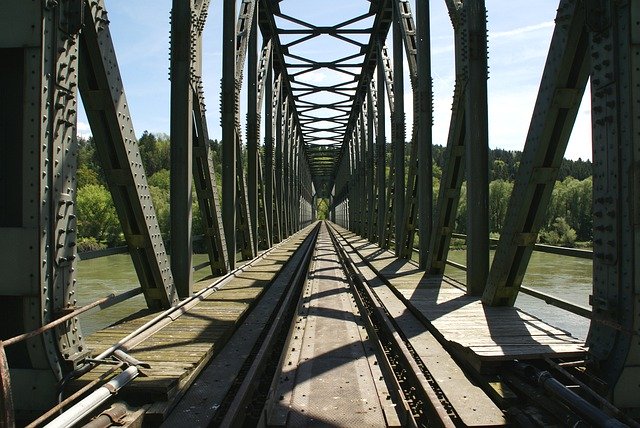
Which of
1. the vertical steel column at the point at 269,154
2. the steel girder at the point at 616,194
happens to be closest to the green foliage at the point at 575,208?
the vertical steel column at the point at 269,154

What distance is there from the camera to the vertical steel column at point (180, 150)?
5.72 metres

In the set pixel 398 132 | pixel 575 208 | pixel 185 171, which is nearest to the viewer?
pixel 185 171

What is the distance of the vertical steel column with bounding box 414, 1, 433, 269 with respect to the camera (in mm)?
8539

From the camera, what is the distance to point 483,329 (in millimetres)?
4223

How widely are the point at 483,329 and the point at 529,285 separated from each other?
40.5 ft

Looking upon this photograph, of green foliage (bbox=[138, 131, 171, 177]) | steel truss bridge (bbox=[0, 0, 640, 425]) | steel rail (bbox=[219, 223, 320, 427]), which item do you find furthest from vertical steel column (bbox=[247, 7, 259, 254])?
green foliage (bbox=[138, 131, 171, 177])

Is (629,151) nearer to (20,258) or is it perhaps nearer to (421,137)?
(20,258)

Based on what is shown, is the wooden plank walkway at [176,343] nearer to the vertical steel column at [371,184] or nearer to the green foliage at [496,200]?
the vertical steel column at [371,184]

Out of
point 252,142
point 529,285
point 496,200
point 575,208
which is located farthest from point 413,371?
point 575,208

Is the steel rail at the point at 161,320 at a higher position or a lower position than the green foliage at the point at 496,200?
lower

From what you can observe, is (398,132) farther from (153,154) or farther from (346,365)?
(153,154)

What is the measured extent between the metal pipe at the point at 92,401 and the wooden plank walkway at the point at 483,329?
7.64 ft

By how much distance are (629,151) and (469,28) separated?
3.29 m

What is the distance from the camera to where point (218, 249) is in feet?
25.7
